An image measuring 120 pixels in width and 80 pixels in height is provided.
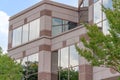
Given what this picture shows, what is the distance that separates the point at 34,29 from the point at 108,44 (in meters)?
23.5

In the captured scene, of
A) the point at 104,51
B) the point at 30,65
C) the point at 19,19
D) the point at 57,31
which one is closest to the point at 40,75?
the point at 30,65

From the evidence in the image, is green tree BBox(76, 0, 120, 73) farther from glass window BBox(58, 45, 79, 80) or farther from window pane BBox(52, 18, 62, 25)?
window pane BBox(52, 18, 62, 25)

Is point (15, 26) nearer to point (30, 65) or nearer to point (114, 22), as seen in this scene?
point (30, 65)

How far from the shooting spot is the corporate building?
34.0 metres

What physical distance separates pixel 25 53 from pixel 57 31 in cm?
489

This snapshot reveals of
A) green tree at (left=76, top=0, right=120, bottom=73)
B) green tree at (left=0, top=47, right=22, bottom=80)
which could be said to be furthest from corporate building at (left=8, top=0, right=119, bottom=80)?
green tree at (left=76, top=0, right=120, bottom=73)

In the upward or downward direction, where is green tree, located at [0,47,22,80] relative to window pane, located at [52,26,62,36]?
downward

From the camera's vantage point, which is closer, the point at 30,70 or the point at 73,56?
the point at 73,56

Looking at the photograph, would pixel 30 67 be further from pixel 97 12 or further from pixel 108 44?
pixel 108 44

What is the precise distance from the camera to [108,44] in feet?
58.4

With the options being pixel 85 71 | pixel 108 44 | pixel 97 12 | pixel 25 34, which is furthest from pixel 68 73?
pixel 108 44

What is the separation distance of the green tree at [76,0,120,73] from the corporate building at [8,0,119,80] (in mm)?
12956

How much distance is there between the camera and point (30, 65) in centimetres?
4041

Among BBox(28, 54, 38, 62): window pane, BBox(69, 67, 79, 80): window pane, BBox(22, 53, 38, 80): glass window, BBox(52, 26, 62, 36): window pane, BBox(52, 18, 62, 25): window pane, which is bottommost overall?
BBox(69, 67, 79, 80): window pane
